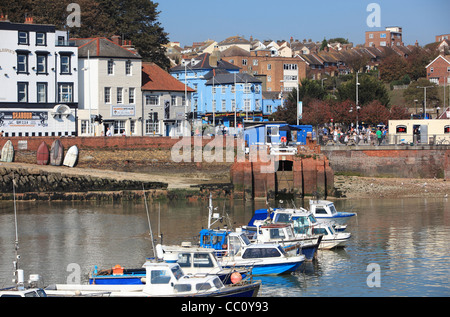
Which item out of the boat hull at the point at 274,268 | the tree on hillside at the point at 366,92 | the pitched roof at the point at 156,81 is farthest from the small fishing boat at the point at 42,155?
the tree on hillside at the point at 366,92

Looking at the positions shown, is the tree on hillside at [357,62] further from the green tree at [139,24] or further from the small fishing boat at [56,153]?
the small fishing boat at [56,153]

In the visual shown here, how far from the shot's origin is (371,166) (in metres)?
59.9

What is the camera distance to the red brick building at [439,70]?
133 meters

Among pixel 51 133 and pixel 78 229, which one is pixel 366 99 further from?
pixel 78 229

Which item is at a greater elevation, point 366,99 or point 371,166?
point 366,99

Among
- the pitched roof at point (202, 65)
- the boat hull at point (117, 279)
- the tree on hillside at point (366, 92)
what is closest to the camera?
the boat hull at point (117, 279)

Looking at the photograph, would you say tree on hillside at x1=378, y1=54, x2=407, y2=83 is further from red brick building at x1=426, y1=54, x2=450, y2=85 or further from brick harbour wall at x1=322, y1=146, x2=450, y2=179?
brick harbour wall at x1=322, y1=146, x2=450, y2=179

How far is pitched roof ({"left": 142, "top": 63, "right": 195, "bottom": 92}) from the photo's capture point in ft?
231

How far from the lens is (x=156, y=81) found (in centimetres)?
7175

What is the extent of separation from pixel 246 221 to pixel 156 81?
1272 inches

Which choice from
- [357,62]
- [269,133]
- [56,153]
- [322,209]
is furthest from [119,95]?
[357,62]

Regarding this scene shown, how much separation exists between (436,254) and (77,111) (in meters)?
39.7
